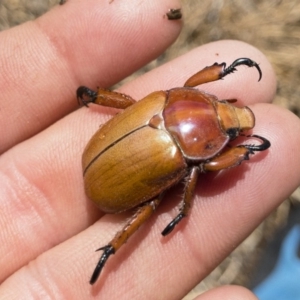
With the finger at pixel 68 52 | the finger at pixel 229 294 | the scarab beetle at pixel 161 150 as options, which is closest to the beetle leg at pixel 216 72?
the scarab beetle at pixel 161 150

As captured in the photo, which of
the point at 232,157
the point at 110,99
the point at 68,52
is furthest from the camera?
the point at 68,52

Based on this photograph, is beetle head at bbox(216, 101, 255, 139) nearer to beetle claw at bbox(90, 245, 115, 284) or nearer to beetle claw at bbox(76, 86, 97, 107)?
beetle claw at bbox(76, 86, 97, 107)

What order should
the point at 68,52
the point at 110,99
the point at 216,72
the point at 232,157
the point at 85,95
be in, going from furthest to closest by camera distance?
the point at 68,52 < the point at 85,95 < the point at 110,99 < the point at 216,72 < the point at 232,157

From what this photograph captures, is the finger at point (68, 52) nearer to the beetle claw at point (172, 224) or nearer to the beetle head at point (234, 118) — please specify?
the beetle head at point (234, 118)

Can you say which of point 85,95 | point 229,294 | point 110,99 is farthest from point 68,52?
point 229,294

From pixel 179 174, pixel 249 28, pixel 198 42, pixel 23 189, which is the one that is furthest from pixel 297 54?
pixel 23 189

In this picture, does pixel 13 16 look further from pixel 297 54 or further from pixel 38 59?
pixel 297 54

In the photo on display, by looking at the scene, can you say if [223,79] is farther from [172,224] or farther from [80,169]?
[80,169]

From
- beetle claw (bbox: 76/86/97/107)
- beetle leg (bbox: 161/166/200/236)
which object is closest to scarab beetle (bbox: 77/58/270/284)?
beetle leg (bbox: 161/166/200/236)
